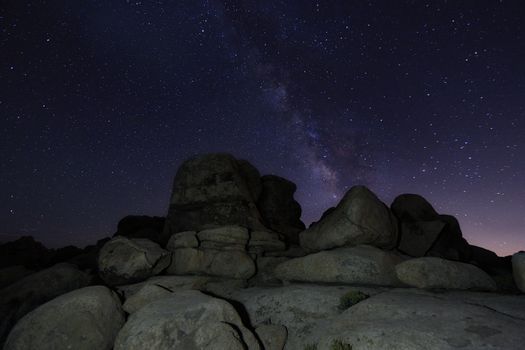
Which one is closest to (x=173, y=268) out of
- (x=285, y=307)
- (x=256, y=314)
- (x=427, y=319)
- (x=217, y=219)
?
(x=217, y=219)

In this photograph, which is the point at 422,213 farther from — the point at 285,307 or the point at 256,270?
the point at 285,307

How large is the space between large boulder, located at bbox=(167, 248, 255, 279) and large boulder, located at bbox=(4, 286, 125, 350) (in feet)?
20.8

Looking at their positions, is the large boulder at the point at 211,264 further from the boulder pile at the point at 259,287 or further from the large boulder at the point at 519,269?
the large boulder at the point at 519,269

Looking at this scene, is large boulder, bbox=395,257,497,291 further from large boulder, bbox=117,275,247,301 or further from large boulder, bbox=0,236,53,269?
large boulder, bbox=0,236,53,269

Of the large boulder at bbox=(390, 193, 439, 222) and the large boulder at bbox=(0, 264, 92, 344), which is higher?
the large boulder at bbox=(390, 193, 439, 222)

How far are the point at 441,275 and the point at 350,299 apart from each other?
233 inches

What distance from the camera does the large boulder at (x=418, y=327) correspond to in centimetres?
915

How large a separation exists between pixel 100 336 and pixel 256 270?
401 inches

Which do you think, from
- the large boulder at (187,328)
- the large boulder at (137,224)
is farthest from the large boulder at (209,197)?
the large boulder at (137,224)

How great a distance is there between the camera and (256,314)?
15.2 m

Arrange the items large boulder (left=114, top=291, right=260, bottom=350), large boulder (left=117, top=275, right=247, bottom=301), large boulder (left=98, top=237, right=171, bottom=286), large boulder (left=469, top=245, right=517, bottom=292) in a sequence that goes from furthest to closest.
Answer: large boulder (left=469, top=245, right=517, bottom=292), large boulder (left=98, top=237, right=171, bottom=286), large boulder (left=117, top=275, right=247, bottom=301), large boulder (left=114, top=291, right=260, bottom=350)

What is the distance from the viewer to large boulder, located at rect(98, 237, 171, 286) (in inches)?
736

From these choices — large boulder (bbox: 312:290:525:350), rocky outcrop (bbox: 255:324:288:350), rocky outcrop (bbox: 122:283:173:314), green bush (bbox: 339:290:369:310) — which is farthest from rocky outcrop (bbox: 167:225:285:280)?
large boulder (bbox: 312:290:525:350)

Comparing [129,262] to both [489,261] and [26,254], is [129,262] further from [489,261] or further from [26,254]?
[489,261]
